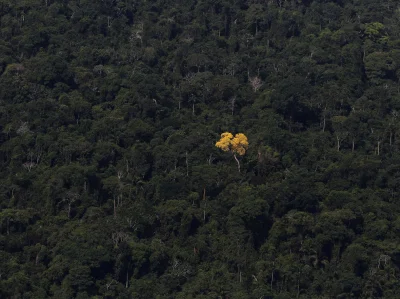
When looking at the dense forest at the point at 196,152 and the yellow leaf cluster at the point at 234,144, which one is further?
the yellow leaf cluster at the point at 234,144

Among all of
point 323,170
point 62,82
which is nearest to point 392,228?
point 323,170

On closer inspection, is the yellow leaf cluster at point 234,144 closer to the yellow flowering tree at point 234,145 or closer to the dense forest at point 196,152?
the yellow flowering tree at point 234,145

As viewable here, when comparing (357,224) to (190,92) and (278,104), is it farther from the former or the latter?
(190,92)

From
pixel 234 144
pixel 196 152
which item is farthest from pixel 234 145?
pixel 196 152

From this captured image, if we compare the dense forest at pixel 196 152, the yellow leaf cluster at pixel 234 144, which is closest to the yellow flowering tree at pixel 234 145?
the yellow leaf cluster at pixel 234 144

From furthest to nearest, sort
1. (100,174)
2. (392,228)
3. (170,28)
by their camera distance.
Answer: (170,28)
(100,174)
(392,228)

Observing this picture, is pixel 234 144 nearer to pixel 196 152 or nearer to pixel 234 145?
pixel 234 145

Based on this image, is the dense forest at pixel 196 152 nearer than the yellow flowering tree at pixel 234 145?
Yes

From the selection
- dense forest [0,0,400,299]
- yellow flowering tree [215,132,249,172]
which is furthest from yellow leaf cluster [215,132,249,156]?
dense forest [0,0,400,299]
